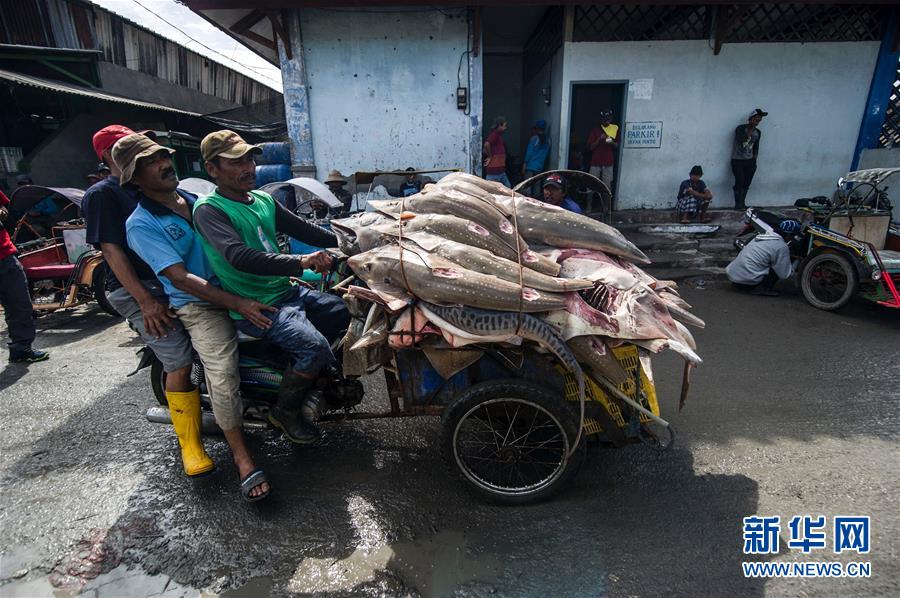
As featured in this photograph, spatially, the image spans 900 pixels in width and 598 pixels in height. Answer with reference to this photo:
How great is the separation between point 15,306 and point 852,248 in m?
9.35

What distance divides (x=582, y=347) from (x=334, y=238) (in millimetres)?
1790

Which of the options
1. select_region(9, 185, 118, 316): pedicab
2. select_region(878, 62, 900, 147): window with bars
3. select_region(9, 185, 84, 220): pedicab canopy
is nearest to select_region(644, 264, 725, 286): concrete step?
select_region(878, 62, 900, 147): window with bars

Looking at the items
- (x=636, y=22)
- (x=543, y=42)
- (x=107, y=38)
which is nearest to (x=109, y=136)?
(x=636, y=22)

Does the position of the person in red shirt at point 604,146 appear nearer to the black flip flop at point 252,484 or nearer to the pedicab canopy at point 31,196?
the black flip flop at point 252,484

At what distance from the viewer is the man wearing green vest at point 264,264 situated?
93.6 inches

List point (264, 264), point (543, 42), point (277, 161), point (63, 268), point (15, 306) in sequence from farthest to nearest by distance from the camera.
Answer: point (543, 42), point (277, 161), point (63, 268), point (15, 306), point (264, 264)

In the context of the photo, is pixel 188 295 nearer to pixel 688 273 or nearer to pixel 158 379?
pixel 158 379

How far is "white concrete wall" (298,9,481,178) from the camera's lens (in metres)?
8.33

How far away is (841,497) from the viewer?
2.44 m

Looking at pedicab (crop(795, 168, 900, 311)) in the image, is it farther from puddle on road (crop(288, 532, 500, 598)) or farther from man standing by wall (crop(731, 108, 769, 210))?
puddle on road (crop(288, 532, 500, 598))

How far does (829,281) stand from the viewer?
18.1ft

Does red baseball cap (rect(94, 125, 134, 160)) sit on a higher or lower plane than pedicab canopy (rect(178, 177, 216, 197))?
higher

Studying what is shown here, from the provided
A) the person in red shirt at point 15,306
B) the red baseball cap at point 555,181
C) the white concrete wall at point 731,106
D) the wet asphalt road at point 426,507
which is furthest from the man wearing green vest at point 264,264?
the white concrete wall at point 731,106

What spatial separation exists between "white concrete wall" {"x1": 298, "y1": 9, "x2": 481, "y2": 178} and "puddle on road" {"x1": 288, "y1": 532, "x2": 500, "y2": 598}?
26.0 feet
